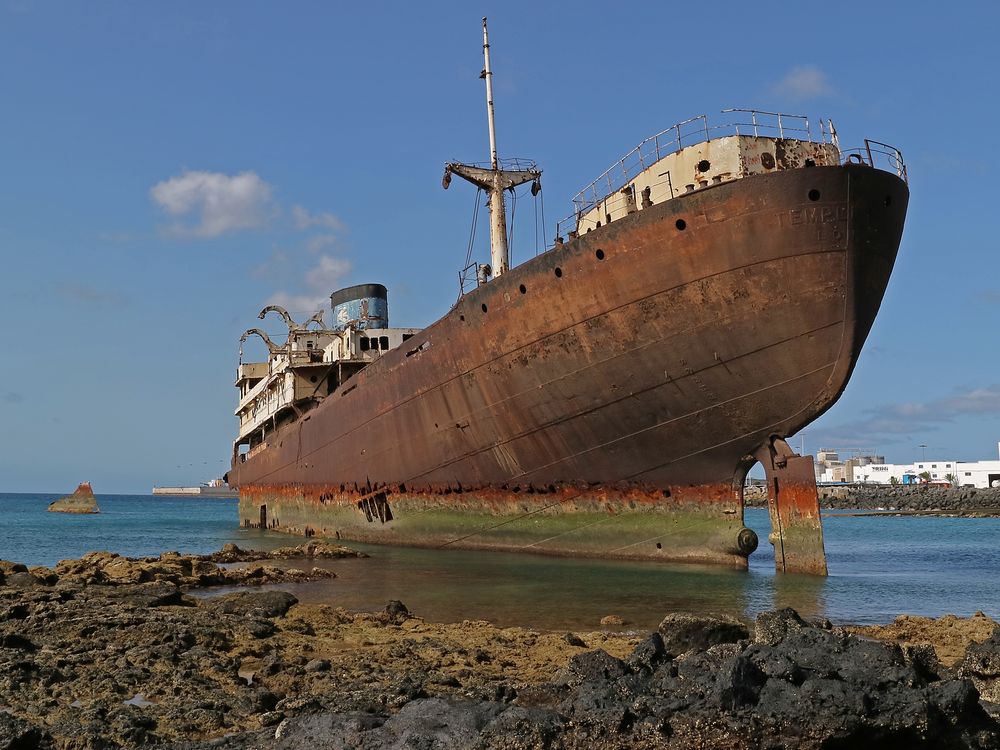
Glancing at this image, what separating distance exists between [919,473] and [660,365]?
301 ft

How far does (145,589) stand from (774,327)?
30.9 feet

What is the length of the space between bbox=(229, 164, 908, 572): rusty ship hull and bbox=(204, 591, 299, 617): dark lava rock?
6446mm

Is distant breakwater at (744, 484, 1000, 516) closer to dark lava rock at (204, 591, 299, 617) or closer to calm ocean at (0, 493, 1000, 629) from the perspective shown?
calm ocean at (0, 493, 1000, 629)

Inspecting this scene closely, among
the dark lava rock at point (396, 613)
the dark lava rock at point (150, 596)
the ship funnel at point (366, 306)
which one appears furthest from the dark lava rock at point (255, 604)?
the ship funnel at point (366, 306)

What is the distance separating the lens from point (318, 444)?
2472 cm

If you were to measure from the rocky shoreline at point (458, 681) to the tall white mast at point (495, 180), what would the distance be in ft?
41.2

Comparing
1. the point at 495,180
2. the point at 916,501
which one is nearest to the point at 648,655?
the point at 495,180

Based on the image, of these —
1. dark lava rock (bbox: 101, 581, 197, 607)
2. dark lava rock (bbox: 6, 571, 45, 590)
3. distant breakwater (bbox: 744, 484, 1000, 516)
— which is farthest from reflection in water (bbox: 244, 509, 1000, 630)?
distant breakwater (bbox: 744, 484, 1000, 516)

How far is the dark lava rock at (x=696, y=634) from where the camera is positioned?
6.57 m

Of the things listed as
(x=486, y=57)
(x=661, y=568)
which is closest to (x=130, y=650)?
(x=661, y=568)

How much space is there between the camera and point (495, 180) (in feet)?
69.4

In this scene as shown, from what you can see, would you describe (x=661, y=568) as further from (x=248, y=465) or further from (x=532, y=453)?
(x=248, y=465)

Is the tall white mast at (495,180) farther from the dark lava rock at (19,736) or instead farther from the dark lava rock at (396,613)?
the dark lava rock at (19,736)

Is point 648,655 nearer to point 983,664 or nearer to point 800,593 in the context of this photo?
point 983,664
